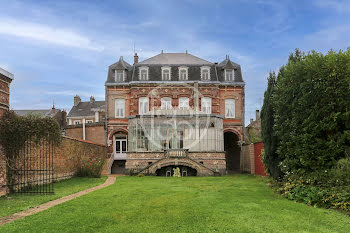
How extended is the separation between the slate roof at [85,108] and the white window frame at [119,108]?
12357 millimetres

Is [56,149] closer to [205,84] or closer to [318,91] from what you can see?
[318,91]

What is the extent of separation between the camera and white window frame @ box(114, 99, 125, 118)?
1010 inches

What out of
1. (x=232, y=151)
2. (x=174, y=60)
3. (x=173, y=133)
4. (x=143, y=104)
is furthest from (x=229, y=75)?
(x=173, y=133)

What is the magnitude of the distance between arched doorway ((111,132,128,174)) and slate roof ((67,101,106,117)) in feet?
42.1

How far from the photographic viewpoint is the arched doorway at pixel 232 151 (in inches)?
1057

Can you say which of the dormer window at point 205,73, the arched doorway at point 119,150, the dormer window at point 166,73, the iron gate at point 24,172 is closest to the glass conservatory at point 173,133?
the arched doorway at point 119,150

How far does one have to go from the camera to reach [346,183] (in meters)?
7.01

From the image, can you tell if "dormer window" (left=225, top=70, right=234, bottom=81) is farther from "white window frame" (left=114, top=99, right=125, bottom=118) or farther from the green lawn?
the green lawn

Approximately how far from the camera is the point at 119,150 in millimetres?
25562

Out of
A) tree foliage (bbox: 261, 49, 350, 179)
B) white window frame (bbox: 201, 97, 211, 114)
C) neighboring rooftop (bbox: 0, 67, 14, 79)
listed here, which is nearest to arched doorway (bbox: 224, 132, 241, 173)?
white window frame (bbox: 201, 97, 211, 114)

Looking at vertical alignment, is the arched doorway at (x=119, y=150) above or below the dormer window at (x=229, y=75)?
below

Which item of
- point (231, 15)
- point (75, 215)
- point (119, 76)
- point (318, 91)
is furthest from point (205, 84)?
point (75, 215)

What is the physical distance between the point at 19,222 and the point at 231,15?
32.7 ft

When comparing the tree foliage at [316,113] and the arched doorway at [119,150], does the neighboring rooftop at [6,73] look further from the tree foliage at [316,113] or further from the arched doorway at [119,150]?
the arched doorway at [119,150]
